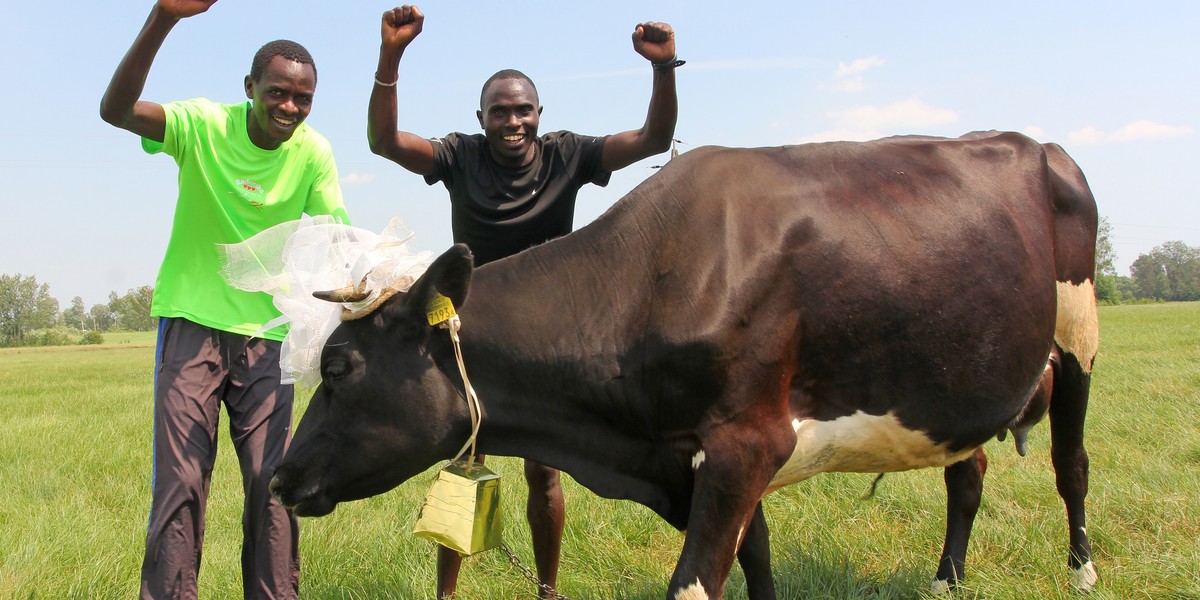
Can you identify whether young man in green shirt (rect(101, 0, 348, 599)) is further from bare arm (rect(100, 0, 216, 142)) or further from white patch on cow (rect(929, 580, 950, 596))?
white patch on cow (rect(929, 580, 950, 596))

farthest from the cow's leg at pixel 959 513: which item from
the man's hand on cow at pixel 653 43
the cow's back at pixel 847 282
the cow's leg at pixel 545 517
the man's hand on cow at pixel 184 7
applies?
the man's hand on cow at pixel 184 7

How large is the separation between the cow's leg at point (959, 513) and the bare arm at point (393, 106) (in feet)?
10.4

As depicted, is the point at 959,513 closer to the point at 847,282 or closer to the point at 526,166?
the point at 847,282

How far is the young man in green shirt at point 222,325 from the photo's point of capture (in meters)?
3.84

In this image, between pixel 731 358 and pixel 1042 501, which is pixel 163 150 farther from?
pixel 1042 501

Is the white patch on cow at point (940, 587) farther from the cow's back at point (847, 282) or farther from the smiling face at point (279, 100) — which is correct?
the smiling face at point (279, 100)

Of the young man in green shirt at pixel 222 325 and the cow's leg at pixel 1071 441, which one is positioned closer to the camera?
the young man in green shirt at pixel 222 325

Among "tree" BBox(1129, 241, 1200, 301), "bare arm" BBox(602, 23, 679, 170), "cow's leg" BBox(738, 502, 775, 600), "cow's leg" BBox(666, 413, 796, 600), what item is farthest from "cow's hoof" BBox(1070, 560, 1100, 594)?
"tree" BBox(1129, 241, 1200, 301)

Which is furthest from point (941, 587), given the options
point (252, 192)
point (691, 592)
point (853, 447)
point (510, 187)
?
point (252, 192)

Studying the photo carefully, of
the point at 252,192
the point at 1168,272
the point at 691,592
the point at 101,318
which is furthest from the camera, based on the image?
the point at 101,318

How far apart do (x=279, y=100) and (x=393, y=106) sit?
476mm

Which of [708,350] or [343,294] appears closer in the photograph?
[708,350]

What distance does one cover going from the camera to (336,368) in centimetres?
352

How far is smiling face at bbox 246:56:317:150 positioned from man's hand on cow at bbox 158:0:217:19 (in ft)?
1.85
